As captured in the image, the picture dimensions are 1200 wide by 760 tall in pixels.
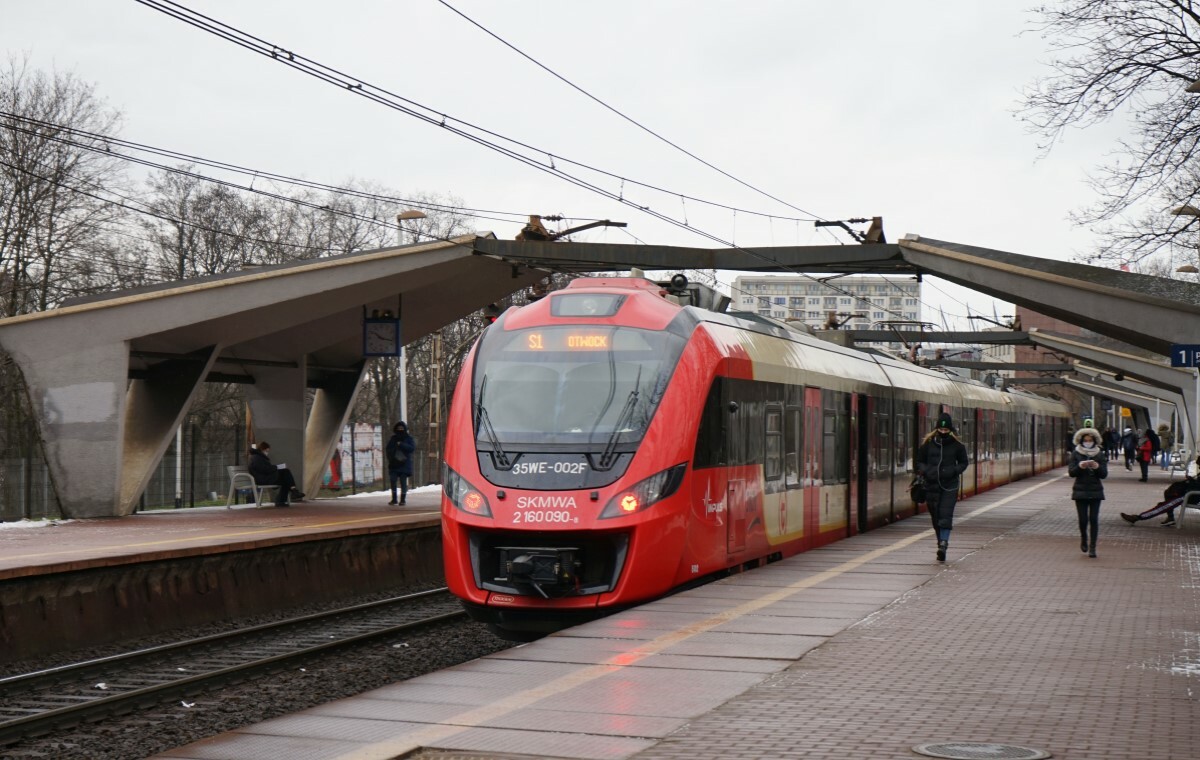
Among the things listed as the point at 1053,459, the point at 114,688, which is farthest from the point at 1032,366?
the point at 114,688

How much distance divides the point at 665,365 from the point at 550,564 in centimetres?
233

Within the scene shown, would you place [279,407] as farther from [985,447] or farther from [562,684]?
[562,684]

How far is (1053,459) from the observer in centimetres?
6259

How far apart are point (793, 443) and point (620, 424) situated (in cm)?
519

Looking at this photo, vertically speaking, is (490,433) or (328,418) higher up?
(328,418)

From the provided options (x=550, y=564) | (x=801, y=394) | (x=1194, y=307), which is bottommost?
(x=550, y=564)

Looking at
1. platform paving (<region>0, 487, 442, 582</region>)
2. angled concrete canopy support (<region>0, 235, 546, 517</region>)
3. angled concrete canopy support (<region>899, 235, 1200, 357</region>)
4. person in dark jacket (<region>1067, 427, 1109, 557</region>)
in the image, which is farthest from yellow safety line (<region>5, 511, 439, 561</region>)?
angled concrete canopy support (<region>899, 235, 1200, 357</region>)

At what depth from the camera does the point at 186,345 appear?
81.3 ft

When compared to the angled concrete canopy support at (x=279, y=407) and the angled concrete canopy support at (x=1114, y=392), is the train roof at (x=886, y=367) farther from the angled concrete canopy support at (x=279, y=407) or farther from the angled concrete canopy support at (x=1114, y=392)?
the angled concrete canopy support at (x=1114, y=392)

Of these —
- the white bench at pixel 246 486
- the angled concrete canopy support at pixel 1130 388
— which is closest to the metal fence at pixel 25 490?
the white bench at pixel 246 486

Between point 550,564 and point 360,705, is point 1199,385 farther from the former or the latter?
point 360,705

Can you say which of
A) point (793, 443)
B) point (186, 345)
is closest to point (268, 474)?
point (186, 345)

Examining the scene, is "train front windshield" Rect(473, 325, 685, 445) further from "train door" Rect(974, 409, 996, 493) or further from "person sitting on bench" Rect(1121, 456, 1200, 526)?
"train door" Rect(974, 409, 996, 493)

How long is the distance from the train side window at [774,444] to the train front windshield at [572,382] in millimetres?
3005
